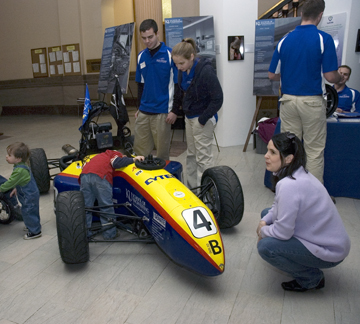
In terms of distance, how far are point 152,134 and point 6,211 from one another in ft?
5.72

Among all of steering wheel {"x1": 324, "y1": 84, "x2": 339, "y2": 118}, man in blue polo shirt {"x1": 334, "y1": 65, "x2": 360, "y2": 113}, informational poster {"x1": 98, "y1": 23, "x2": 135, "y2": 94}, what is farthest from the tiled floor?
informational poster {"x1": 98, "y1": 23, "x2": 135, "y2": 94}

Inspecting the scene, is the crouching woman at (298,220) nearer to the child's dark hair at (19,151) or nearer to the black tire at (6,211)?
the child's dark hair at (19,151)

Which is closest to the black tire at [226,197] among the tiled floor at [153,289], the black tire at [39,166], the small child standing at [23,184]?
the tiled floor at [153,289]

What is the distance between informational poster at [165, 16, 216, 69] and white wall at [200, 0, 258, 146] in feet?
0.51

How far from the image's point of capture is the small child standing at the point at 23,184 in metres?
2.89

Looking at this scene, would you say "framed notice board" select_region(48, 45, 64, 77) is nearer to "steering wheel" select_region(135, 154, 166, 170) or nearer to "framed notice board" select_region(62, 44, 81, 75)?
"framed notice board" select_region(62, 44, 81, 75)

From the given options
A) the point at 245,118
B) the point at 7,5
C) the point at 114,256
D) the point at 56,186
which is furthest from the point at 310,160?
the point at 7,5

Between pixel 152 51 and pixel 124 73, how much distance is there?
338 cm

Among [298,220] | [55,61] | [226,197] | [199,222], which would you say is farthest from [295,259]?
[55,61]

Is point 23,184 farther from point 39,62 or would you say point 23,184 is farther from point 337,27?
point 39,62

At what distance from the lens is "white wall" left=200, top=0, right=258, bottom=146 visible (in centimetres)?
594

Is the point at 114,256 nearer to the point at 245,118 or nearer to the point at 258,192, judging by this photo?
the point at 258,192

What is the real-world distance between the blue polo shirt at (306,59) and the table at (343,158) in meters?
0.56

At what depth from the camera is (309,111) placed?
3.45m
